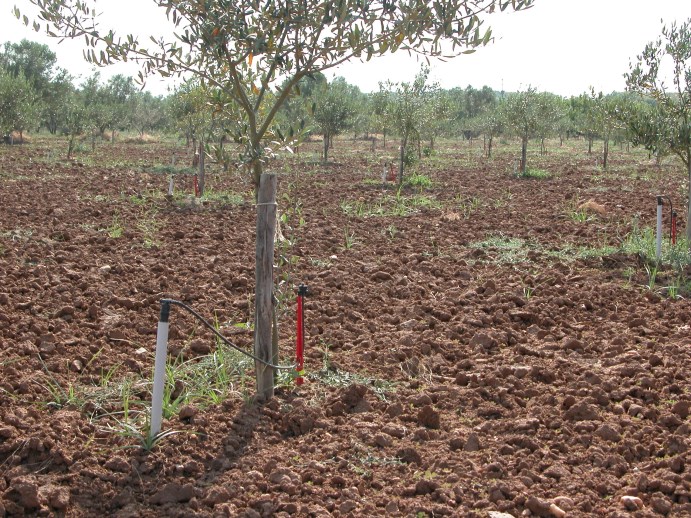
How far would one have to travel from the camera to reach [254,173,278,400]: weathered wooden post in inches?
208

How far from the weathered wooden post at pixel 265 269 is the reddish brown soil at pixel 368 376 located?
0.24 metres

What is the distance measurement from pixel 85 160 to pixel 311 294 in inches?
854

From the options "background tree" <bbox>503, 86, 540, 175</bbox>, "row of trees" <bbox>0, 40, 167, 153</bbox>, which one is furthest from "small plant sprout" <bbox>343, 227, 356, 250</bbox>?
"row of trees" <bbox>0, 40, 167, 153</bbox>

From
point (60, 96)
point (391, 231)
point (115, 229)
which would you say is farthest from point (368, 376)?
point (60, 96)

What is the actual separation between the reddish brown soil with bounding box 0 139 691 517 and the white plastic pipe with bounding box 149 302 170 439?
154 millimetres

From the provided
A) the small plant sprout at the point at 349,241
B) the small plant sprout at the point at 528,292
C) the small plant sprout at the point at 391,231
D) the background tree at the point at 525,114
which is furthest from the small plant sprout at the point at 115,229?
the background tree at the point at 525,114

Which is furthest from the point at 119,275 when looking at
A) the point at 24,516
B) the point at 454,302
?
the point at 24,516

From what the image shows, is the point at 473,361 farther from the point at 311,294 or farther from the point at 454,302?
the point at 311,294

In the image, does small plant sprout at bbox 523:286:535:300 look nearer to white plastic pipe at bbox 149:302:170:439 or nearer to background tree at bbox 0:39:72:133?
white plastic pipe at bbox 149:302:170:439

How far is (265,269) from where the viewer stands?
5336mm

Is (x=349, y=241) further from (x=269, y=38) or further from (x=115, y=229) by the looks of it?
(x=269, y=38)

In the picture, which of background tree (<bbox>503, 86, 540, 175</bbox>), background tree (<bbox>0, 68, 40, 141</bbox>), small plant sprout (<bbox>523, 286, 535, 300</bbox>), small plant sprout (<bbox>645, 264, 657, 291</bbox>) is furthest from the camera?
background tree (<bbox>0, 68, 40, 141</bbox>)

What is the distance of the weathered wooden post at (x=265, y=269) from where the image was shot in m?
A: 5.29

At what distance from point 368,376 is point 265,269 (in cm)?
137
